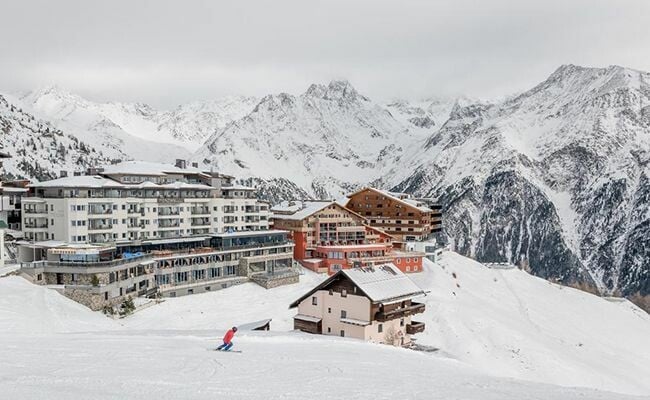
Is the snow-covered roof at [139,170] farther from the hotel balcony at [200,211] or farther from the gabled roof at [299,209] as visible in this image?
the gabled roof at [299,209]

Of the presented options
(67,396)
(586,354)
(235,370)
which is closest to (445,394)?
(235,370)

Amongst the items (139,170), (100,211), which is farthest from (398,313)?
(139,170)

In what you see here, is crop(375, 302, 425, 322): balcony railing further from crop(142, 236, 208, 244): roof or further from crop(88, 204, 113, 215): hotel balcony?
crop(88, 204, 113, 215): hotel balcony

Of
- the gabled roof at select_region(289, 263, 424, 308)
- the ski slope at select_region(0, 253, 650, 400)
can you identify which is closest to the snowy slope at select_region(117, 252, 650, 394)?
the ski slope at select_region(0, 253, 650, 400)

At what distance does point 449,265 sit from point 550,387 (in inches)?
3663

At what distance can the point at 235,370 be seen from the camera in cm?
2177

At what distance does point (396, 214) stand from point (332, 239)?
3468cm

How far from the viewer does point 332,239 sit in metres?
104

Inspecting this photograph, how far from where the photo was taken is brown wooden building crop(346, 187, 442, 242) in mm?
132750

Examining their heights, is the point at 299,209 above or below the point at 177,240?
above

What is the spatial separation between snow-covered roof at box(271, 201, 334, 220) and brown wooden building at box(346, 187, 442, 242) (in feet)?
88.9

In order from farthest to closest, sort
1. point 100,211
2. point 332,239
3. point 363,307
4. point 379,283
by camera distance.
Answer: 1. point 332,239
2. point 100,211
3. point 379,283
4. point 363,307

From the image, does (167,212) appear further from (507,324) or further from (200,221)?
(507,324)

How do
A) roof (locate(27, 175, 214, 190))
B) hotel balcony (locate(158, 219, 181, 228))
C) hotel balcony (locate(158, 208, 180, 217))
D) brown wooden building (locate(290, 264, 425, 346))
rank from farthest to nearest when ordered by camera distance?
hotel balcony (locate(158, 208, 180, 217)) → hotel balcony (locate(158, 219, 181, 228)) → roof (locate(27, 175, 214, 190)) → brown wooden building (locate(290, 264, 425, 346))
